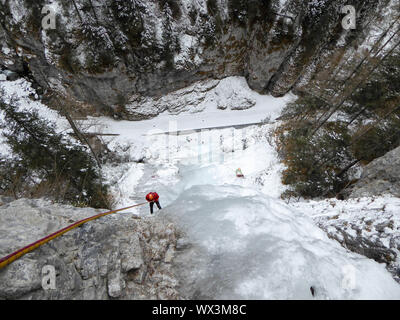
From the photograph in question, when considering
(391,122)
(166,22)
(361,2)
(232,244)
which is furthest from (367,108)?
(166,22)

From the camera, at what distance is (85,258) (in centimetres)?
395

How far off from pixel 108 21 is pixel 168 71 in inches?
285

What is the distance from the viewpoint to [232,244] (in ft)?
16.6

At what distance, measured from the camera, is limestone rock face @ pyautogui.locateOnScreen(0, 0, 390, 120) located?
727 inches

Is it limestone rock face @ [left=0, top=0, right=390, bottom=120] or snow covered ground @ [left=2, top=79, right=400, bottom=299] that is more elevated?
limestone rock face @ [left=0, top=0, right=390, bottom=120]

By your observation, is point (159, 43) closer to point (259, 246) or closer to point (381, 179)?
point (381, 179)

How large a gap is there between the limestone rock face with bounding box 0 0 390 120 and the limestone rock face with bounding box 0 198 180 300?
63.0 ft

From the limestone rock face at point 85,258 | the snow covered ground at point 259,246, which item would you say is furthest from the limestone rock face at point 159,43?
the limestone rock face at point 85,258

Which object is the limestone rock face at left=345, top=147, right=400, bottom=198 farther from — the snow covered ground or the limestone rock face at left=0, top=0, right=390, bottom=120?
the limestone rock face at left=0, top=0, right=390, bottom=120

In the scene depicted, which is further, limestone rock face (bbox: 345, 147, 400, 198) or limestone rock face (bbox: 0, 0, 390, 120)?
limestone rock face (bbox: 0, 0, 390, 120)

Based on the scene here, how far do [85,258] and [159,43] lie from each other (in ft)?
71.6

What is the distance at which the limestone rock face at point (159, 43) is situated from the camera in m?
18.5

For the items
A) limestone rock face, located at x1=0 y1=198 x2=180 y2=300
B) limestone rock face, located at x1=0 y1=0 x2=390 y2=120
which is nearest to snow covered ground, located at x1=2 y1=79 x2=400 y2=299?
limestone rock face, located at x1=0 y1=198 x2=180 y2=300

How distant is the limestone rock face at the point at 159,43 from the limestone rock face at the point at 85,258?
1920 cm
